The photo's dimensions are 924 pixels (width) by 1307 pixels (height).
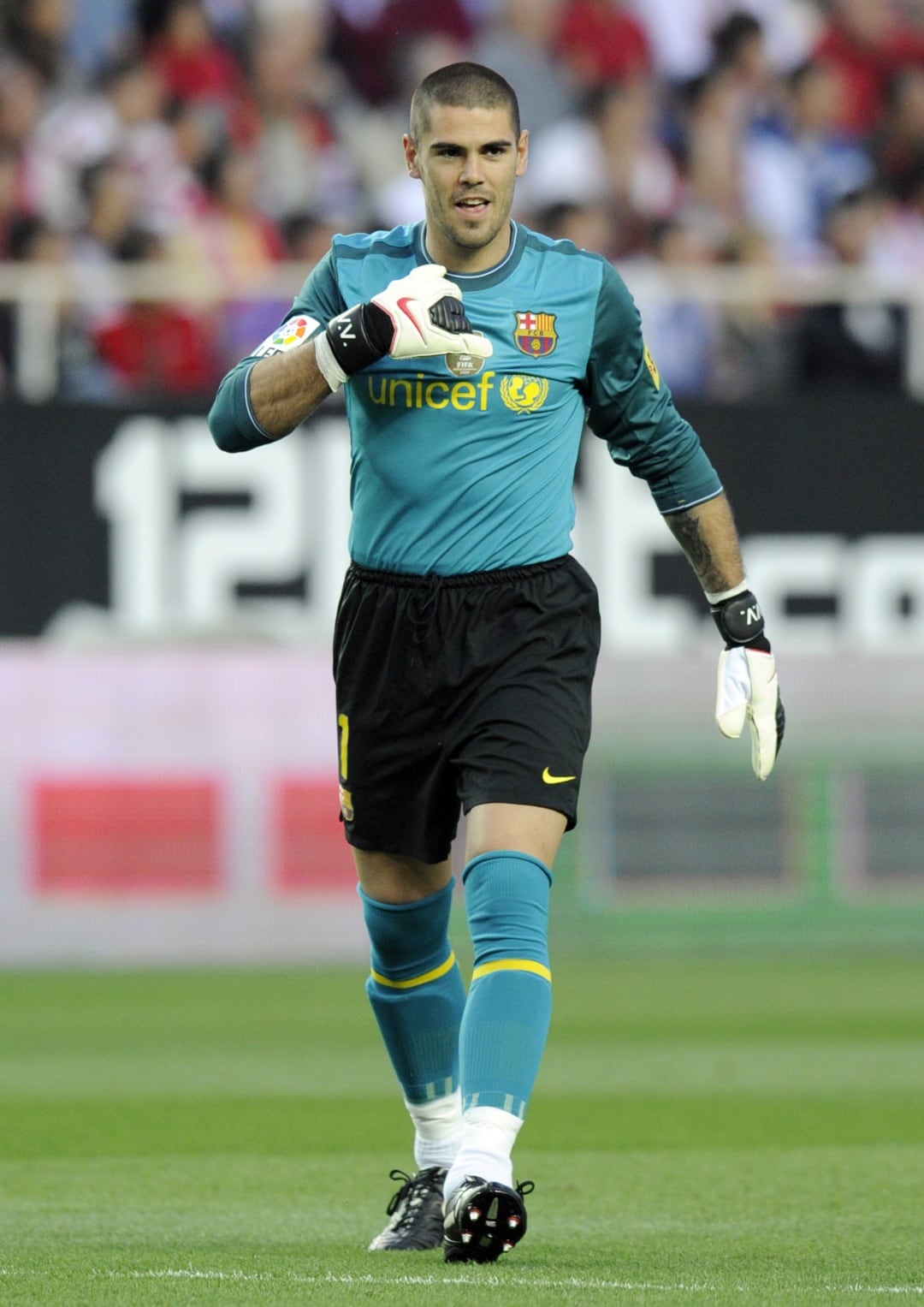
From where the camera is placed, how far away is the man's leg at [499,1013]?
4.61 metres

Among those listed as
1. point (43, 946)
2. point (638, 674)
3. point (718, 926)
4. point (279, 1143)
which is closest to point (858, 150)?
point (638, 674)

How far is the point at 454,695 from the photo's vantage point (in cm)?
512

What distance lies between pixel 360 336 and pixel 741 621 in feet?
3.95

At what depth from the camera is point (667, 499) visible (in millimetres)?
5543

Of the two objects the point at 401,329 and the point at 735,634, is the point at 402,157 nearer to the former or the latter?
the point at 735,634

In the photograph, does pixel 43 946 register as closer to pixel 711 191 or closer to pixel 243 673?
pixel 243 673

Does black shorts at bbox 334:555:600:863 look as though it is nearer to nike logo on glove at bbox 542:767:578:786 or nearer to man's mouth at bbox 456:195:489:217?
nike logo on glove at bbox 542:767:578:786

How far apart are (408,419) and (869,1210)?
214 centimetres

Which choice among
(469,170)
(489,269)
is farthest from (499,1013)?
(469,170)

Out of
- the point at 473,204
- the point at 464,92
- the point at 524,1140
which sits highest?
the point at 464,92

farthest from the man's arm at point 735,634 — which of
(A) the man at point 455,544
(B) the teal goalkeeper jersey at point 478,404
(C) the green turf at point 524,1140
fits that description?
(C) the green turf at point 524,1140

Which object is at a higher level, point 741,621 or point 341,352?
point 341,352

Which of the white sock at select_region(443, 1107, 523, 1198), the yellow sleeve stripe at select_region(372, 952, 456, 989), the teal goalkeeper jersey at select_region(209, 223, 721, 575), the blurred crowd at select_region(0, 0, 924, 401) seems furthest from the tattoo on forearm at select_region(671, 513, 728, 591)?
the blurred crowd at select_region(0, 0, 924, 401)

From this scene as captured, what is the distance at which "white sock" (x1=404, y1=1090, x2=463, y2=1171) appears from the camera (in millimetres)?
5465
